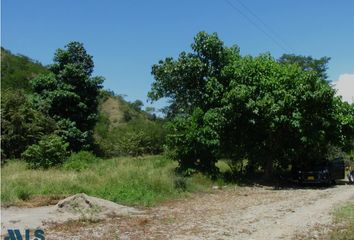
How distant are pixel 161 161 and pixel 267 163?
260 inches

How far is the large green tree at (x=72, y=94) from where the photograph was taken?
3478 cm

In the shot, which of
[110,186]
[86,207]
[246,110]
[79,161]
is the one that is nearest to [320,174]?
[246,110]

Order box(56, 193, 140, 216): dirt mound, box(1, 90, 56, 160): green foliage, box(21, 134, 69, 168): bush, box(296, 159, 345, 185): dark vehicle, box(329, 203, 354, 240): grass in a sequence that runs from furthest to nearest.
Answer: box(1, 90, 56, 160): green foliage, box(21, 134, 69, 168): bush, box(296, 159, 345, 185): dark vehicle, box(56, 193, 140, 216): dirt mound, box(329, 203, 354, 240): grass

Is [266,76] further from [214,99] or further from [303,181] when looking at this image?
[303,181]

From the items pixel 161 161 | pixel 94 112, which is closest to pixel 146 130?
pixel 94 112

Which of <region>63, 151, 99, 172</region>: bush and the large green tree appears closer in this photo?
<region>63, 151, 99, 172</region>: bush

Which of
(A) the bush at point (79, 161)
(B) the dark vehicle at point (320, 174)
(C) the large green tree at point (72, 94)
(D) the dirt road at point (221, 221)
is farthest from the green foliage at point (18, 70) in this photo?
(D) the dirt road at point (221, 221)

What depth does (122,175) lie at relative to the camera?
20922mm

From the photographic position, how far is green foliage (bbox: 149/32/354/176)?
22.5 meters

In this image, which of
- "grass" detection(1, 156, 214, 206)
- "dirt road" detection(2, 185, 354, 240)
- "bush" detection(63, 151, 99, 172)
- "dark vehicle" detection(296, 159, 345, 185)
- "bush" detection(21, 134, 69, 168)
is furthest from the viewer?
"bush" detection(21, 134, 69, 168)

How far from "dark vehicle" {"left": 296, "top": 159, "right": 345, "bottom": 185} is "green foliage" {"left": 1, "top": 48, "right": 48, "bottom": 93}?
37.5 metres

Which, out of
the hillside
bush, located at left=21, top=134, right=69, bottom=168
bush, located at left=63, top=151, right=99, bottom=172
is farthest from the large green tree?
bush, located at left=21, top=134, right=69, bottom=168

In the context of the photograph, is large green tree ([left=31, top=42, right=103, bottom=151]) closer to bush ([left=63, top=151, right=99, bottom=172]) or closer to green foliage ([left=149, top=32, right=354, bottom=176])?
bush ([left=63, top=151, right=99, bottom=172])

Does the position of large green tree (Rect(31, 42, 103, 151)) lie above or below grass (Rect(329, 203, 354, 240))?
above
